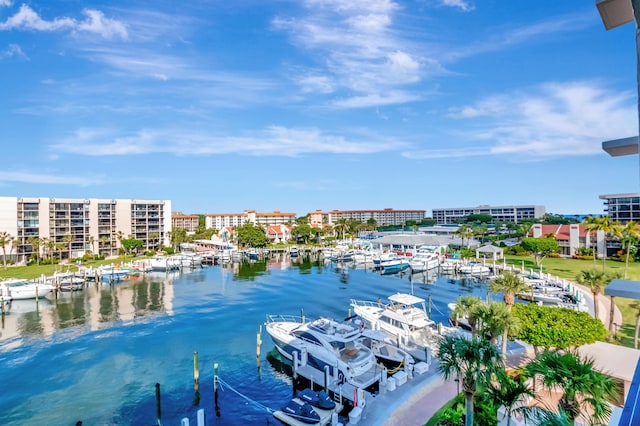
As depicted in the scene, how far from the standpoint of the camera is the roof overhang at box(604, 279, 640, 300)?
3967 mm

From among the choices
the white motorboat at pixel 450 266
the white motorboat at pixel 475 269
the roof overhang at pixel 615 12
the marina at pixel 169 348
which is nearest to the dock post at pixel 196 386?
the marina at pixel 169 348

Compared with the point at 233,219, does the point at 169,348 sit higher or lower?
lower

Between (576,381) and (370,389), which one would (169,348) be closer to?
(370,389)

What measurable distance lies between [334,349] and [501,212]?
171 meters

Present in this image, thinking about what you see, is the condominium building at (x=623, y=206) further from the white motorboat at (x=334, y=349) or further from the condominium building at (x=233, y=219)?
the condominium building at (x=233, y=219)

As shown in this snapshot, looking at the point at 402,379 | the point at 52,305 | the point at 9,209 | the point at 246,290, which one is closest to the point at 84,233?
the point at 9,209

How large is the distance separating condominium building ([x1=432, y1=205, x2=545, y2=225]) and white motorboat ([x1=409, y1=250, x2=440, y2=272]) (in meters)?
113

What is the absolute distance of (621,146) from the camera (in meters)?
4.44

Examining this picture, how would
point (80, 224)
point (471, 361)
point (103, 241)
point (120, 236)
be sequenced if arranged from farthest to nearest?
point (120, 236), point (80, 224), point (103, 241), point (471, 361)

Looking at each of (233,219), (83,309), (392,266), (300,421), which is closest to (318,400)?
(300,421)

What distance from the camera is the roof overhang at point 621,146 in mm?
4267

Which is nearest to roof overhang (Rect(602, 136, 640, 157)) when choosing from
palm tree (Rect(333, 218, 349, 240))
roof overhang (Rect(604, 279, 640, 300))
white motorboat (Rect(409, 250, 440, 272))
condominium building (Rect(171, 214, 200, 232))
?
roof overhang (Rect(604, 279, 640, 300))

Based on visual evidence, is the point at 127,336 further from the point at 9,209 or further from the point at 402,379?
the point at 9,209

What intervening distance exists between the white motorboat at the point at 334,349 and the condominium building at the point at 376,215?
6171 inches
